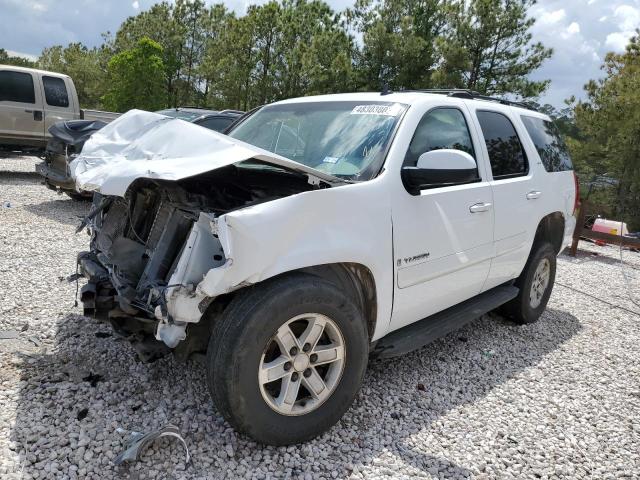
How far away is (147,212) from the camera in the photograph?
3.24 metres

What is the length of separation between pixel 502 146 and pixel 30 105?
10372mm

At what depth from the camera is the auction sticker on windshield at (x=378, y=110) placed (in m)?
3.32

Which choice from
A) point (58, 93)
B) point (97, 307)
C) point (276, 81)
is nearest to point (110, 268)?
point (97, 307)

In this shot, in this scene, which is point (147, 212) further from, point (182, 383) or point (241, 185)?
point (182, 383)

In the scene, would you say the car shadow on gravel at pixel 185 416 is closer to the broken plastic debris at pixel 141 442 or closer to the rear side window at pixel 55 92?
the broken plastic debris at pixel 141 442

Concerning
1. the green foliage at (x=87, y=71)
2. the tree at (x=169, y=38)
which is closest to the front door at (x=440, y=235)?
the tree at (x=169, y=38)

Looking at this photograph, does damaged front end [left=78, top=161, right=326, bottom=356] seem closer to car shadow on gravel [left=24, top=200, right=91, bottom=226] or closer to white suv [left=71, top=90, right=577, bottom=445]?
white suv [left=71, top=90, right=577, bottom=445]

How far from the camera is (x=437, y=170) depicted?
9.61 ft

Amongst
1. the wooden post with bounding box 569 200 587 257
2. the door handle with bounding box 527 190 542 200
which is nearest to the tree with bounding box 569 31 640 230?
the wooden post with bounding box 569 200 587 257

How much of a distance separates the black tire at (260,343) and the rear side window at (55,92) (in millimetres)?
10658

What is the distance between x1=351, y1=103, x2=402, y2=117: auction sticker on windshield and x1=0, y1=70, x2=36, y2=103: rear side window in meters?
10.0

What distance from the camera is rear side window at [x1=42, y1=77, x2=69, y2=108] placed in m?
11.0

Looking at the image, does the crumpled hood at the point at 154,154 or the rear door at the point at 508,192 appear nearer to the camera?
the crumpled hood at the point at 154,154

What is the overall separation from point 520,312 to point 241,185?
306 centimetres
